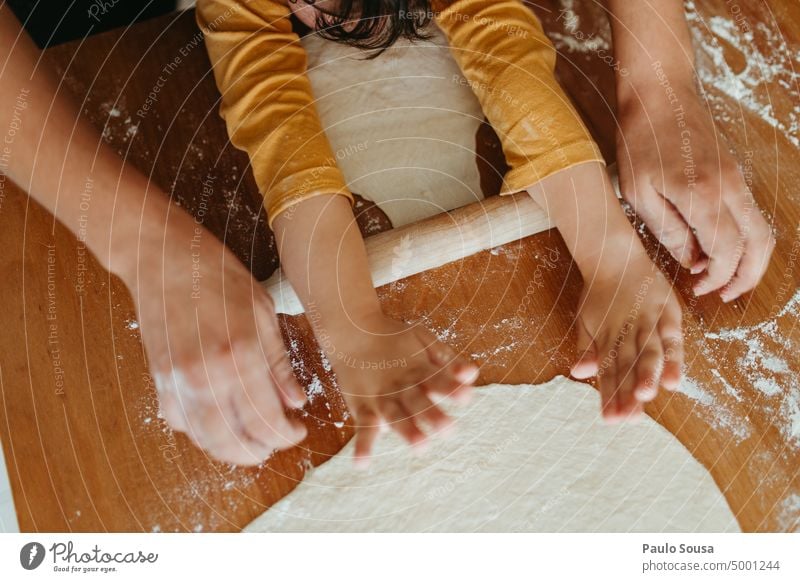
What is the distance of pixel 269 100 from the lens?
382mm

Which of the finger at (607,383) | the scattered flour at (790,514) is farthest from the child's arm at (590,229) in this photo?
the scattered flour at (790,514)

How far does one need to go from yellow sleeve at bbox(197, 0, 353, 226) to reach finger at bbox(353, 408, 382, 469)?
0.48 feet

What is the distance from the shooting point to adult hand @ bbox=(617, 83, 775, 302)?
396 millimetres

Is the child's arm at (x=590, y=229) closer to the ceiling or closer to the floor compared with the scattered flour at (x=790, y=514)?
closer to the ceiling

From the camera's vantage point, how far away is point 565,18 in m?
0.44

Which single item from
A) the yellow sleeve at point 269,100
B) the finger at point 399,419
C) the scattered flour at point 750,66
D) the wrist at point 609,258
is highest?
the scattered flour at point 750,66

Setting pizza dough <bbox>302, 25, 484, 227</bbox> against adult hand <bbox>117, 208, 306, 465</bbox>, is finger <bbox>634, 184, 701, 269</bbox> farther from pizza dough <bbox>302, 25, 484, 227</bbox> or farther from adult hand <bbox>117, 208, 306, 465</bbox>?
adult hand <bbox>117, 208, 306, 465</bbox>

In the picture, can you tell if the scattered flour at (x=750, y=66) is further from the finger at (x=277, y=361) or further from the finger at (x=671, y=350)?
the finger at (x=277, y=361)

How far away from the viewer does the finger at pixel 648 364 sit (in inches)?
14.7

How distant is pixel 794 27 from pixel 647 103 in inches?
5.9
